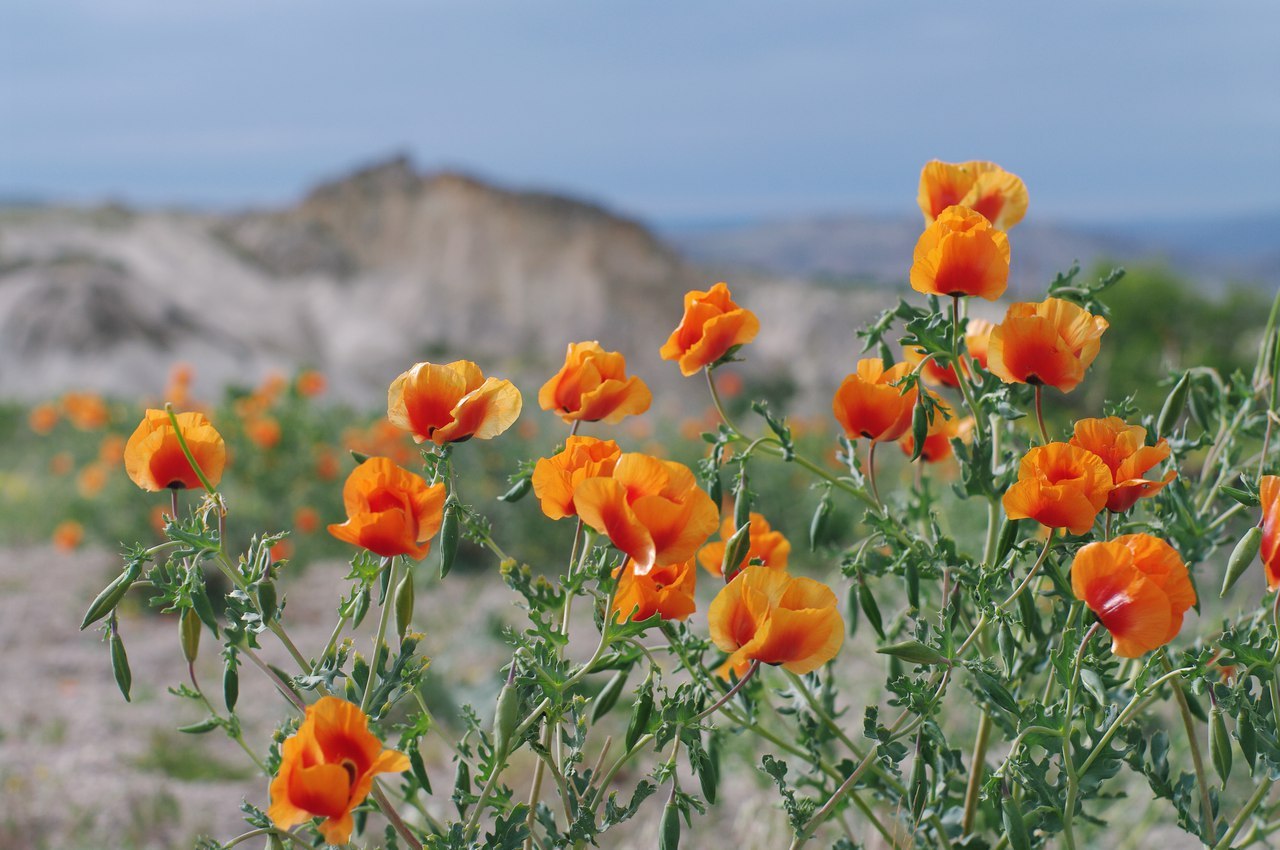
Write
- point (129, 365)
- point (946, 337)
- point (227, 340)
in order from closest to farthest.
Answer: point (946, 337) < point (129, 365) < point (227, 340)

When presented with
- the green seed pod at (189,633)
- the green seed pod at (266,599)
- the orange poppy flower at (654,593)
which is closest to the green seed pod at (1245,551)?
the orange poppy flower at (654,593)

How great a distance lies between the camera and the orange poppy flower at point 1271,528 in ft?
3.78

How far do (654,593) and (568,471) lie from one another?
5.9 inches

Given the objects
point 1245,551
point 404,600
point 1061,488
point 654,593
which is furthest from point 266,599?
point 1245,551

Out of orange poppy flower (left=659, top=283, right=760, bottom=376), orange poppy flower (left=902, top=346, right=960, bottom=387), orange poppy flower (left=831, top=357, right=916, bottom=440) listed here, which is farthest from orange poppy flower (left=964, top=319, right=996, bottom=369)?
orange poppy flower (left=659, top=283, right=760, bottom=376)

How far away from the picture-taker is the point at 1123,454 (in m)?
1.20

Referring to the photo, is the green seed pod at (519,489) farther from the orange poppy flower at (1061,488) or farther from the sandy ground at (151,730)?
the sandy ground at (151,730)

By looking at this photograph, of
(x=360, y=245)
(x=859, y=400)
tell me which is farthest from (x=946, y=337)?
(x=360, y=245)

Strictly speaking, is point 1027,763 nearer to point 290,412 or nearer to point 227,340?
point 290,412

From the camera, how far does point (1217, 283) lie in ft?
80.8

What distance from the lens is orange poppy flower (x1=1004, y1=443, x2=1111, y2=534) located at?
111 cm

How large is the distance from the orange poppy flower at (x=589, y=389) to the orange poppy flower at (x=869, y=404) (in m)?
0.23

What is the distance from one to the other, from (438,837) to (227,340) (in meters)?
17.5

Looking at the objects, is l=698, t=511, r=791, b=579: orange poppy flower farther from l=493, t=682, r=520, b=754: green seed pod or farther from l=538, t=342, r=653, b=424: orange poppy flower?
l=493, t=682, r=520, b=754: green seed pod
